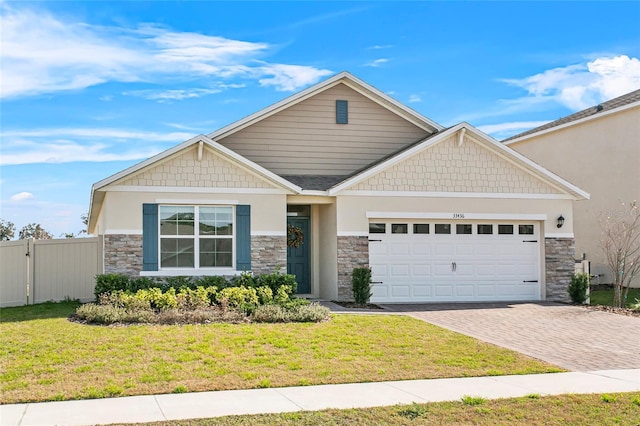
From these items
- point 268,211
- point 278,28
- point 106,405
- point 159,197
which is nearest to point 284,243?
point 268,211

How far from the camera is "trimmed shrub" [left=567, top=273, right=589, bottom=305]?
18859 millimetres

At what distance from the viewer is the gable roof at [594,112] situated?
Result: 24.1 metres

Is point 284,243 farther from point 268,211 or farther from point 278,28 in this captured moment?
point 278,28

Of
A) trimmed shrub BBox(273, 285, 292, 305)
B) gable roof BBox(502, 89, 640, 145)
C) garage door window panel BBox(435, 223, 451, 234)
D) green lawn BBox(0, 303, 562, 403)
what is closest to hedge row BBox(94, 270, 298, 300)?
trimmed shrub BBox(273, 285, 292, 305)

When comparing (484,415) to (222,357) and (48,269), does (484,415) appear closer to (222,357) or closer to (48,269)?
(222,357)

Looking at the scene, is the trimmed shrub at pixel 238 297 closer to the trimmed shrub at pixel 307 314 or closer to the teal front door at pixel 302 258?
the trimmed shrub at pixel 307 314

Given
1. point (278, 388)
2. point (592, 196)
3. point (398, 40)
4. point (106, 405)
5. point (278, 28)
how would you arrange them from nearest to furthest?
point (106, 405) < point (278, 388) < point (278, 28) < point (398, 40) < point (592, 196)

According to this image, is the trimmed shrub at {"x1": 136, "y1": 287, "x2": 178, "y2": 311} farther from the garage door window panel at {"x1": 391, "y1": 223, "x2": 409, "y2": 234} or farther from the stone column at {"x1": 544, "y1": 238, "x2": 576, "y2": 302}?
the stone column at {"x1": 544, "y1": 238, "x2": 576, "y2": 302}

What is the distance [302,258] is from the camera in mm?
20094

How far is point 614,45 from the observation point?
2056 cm

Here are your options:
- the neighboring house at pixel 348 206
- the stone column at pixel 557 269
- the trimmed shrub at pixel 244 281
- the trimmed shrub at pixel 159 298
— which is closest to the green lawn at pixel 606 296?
the stone column at pixel 557 269

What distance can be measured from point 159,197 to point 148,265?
1755 millimetres

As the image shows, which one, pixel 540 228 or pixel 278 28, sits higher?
pixel 278 28

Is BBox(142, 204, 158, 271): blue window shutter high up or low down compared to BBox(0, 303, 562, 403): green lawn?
up
